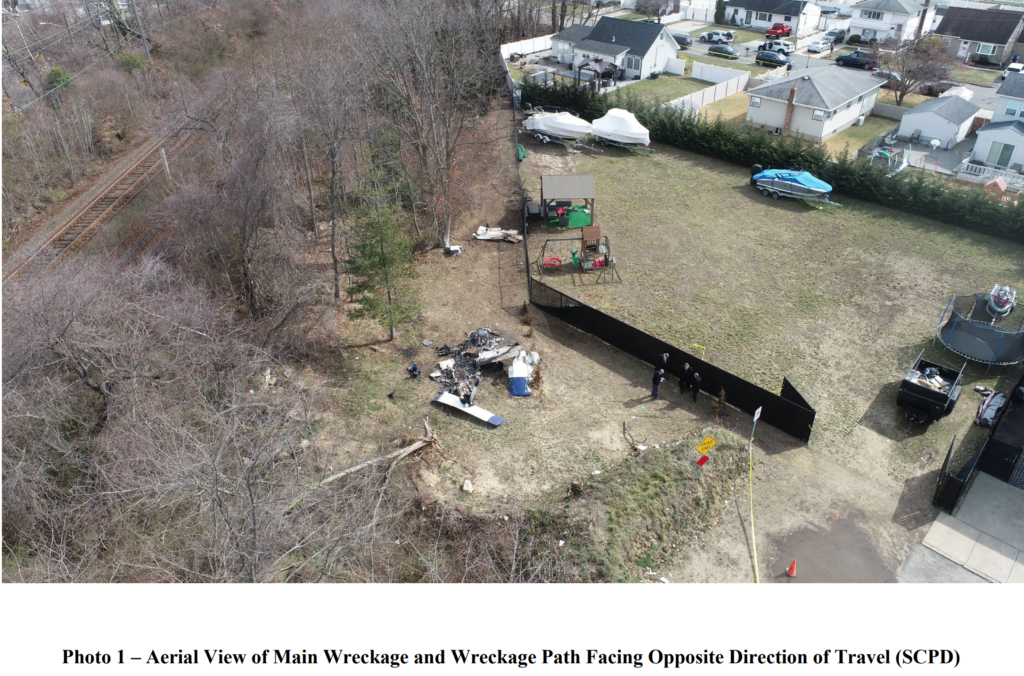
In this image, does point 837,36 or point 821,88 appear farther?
point 837,36

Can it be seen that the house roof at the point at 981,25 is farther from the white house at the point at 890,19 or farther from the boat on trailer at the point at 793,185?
the boat on trailer at the point at 793,185

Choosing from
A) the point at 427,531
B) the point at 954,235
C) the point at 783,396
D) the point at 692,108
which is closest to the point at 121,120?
the point at 427,531

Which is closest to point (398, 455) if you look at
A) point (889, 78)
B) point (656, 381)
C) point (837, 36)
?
point (656, 381)

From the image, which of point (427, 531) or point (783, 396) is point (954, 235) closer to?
point (783, 396)

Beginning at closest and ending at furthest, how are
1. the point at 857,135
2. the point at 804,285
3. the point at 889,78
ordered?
1. the point at 804,285
2. the point at 857,135
3. the point at 889,78

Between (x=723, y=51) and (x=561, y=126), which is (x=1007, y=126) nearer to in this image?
(x=561, y=126)

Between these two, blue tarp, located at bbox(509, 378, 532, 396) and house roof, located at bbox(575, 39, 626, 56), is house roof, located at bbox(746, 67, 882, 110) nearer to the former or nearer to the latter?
house roof, located at bbox(575, 39, 626, 56)

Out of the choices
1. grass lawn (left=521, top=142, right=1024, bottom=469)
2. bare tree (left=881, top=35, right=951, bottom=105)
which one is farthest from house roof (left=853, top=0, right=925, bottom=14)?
grass lawn (left=521, top=142, right=1024, bottom=469)
